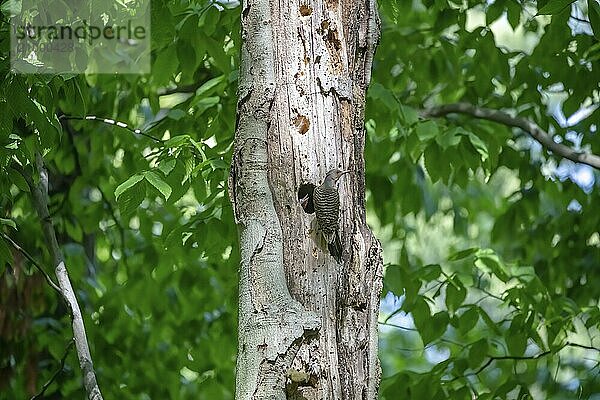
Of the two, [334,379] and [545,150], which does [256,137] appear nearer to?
[334,379]

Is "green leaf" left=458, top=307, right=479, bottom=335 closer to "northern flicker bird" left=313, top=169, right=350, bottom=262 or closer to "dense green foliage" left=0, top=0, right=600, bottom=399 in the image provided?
"dense green foliage" left=0, top=0, right=600, bottom=399

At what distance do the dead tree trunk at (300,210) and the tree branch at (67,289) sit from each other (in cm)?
58

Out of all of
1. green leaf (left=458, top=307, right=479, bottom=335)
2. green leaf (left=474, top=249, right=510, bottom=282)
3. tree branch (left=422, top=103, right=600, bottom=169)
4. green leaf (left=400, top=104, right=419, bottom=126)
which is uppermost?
tree branch (left=422, top=103, right=600, bottom=169)

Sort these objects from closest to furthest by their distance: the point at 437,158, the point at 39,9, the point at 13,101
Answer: the point at 13,101 → the point at 39,9 → the point at 437,158

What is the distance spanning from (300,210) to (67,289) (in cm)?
80

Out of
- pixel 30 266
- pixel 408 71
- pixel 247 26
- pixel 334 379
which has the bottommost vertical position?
pixel 334 379

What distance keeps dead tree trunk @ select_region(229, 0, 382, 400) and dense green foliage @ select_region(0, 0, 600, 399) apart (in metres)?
0.53

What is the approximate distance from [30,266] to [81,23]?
3.67ft

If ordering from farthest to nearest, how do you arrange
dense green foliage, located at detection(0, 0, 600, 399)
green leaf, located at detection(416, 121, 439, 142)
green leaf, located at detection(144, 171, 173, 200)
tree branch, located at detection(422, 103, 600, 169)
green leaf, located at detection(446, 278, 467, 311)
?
tree branch, located at detection(422, 103, 600, 169) < green leaf, located at detection(446, 278, 467, 311) < green leaf, located at detection(416, 121, 439, 142) < dense green foliage, located at detection(0, 0, 600, 399) < green leaf, located at detection(144, 171, 173, 200)

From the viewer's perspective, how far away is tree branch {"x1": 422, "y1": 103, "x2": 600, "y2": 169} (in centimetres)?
306

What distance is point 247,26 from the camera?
1.62 m

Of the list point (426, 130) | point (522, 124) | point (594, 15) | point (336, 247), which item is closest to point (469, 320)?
point (426, 130)

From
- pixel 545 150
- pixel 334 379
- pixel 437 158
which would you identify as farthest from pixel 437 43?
pixel 334 379

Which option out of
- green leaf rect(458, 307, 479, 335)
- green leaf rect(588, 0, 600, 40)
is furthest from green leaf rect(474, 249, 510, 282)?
green leaf rect(588, 0, 600, 40)
